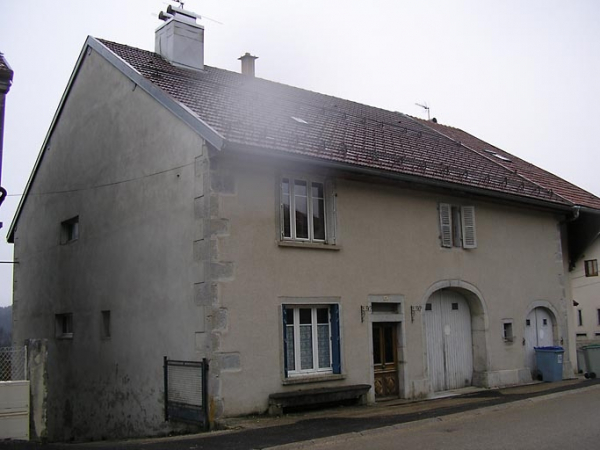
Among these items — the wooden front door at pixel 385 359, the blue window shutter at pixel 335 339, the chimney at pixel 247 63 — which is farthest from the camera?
the chimney at pixel 247 63

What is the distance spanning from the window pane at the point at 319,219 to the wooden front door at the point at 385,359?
2.44 m

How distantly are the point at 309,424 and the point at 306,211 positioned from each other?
4.22 meters

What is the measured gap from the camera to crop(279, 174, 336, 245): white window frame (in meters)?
13.3

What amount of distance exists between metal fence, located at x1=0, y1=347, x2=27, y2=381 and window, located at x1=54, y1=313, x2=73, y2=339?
16.2ft

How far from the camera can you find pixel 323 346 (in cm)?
1370

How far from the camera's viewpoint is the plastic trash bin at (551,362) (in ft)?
60.0

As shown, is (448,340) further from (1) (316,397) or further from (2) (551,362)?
(1) (316,397)

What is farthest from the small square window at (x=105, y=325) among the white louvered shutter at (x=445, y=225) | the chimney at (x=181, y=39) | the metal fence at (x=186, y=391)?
the white louvered shutter at (x=445, y=225)

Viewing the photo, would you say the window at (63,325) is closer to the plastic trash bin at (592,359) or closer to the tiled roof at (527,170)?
the tiled roof at (527,170)

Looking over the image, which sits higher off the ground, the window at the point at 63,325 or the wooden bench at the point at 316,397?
the window at the point at 63,325

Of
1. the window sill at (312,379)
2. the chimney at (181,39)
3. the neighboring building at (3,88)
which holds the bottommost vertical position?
the window sill at (312,379)

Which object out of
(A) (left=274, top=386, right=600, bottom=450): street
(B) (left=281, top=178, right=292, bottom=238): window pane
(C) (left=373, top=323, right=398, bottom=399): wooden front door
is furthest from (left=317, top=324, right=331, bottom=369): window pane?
(A) (left=274, top=386, right=600, bottom=450): street

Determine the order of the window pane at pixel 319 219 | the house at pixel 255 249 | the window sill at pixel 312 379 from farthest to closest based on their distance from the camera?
the window pane at pixel 319 219 → the window sill at pixel 312 379 → the house at pixel 255 249

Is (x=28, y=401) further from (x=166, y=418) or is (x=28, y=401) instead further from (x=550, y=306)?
(x=550, y=306)
